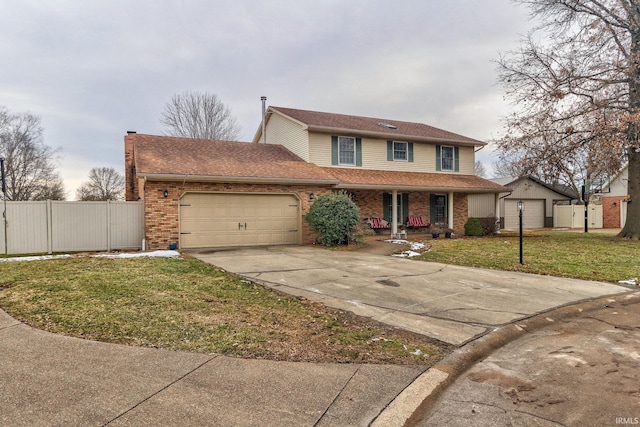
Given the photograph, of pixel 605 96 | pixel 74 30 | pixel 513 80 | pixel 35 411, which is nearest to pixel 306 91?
pixel 513 80

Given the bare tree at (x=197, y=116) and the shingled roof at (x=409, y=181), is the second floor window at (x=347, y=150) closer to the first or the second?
the shingled roof at (x=409, y=181)

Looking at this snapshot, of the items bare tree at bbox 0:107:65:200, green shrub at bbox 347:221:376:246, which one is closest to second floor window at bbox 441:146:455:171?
green shrub at bbox 347:221:376:246

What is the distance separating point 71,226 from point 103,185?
39499 mm

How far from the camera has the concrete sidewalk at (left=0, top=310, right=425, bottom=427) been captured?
2568 millimetres

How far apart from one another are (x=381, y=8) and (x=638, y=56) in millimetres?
10343

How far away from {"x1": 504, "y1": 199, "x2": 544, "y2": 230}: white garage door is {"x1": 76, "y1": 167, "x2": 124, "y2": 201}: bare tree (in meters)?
42.6

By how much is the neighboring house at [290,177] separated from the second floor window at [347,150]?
5 cm

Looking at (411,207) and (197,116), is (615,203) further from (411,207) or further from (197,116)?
(197,116)

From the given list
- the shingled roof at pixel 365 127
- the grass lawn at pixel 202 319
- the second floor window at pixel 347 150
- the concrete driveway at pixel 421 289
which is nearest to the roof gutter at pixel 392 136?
the shingled roof at pixel 365 127

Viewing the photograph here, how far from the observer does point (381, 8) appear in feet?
41.1

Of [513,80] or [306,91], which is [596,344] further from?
[306,91]

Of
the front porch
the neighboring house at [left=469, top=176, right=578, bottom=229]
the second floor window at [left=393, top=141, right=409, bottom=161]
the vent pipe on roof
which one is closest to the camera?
the front porch

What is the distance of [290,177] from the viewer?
1436 centimetres
